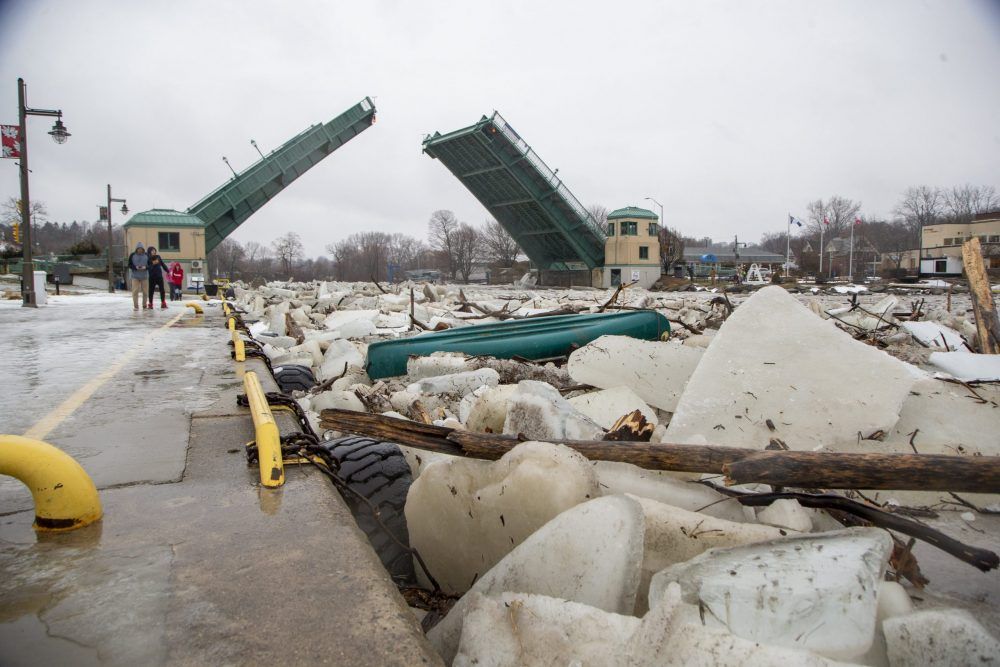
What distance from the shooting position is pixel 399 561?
1.96 m

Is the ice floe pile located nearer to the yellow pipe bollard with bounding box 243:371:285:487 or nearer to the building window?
the yellow pipe bollard with bounding box 243:371:285:487

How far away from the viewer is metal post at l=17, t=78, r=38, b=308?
44.1ft

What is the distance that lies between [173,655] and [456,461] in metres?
0.91

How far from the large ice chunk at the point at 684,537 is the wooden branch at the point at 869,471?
14 centimetres

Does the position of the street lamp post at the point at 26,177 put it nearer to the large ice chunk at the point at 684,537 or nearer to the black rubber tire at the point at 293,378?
the black rubber tire at the point at 293,378

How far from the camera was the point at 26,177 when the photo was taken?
1385cm

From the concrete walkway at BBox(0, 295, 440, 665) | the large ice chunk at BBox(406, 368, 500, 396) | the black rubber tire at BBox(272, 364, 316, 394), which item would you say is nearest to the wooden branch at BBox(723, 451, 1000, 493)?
the concrete walkway at BBox(0, 295, 440, 665)

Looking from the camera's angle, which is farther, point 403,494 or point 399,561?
point 403,494

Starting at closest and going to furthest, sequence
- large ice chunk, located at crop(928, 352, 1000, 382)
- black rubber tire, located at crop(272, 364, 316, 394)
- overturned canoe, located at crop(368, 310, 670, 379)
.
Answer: large ice chunk, located at crop(928, 352, 1000, 382) → black rubber tire, located at crop(272, 364, 316, 394) → overturned canoe, located at crop(368, 310, 670, 379)

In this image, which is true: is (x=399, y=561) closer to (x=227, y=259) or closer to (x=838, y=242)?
(x=227, y=259)

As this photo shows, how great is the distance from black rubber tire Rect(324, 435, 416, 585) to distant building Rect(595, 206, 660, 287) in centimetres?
2966

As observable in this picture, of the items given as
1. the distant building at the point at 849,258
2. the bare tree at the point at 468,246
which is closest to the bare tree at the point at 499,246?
the bare tree at the point at 468,246

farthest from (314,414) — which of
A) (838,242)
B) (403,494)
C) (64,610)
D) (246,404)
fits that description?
(838,242)

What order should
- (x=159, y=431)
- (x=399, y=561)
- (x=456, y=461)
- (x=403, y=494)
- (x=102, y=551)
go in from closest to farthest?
1. (x=102, y=551)
2. (x=456, y=461)
3. (x=399, y=561)
4. (x=403, y=494)
5. (x=159, y=431)
